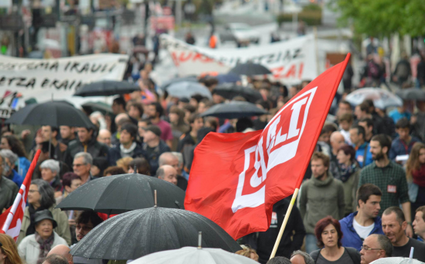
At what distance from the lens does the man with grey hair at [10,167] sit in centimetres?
809

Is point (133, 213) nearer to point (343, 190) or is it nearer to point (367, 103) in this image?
point (343, 190)

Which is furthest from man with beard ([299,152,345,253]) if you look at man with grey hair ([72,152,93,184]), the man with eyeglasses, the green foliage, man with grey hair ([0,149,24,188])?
the green foliage

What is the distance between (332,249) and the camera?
231 inches

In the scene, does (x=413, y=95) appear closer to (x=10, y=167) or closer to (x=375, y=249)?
(x=10, y=167)

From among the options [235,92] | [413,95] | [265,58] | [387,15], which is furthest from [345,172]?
[387,15]

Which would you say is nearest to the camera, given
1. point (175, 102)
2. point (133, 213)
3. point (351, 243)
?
point (133, 213)

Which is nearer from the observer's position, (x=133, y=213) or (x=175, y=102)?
(x=133, y=213)

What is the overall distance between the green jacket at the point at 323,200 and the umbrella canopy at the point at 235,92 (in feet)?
20.3

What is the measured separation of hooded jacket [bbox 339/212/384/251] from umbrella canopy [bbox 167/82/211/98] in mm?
8708

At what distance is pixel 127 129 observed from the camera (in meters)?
9.21

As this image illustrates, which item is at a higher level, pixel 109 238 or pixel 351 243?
pixel 109 238

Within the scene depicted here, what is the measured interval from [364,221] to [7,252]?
3418 millimetres

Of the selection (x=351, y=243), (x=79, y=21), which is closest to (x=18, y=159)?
(x=351, y=243)

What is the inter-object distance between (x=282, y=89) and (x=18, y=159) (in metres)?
9.16
